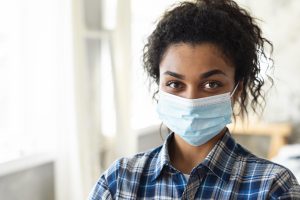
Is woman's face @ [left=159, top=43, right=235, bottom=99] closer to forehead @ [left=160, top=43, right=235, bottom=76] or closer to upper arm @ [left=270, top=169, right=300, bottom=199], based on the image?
forehead @ [left=160, top=43, right=235, bottom=76]

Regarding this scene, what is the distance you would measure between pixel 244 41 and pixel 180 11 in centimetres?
18

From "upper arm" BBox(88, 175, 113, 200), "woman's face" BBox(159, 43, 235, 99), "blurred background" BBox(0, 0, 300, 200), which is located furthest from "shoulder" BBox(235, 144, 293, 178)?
"blurred background" BBox(0, 0, 300, 200)

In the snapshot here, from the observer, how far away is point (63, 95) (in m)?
2.21

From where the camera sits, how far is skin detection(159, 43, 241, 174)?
Answer: 1.02m

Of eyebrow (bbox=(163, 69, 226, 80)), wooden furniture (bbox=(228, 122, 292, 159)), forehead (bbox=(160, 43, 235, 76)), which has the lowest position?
wooden furniture (bbox=(228, 122, 292, 159))

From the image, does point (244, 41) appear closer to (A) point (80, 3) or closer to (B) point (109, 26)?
(A) point (80, 3)

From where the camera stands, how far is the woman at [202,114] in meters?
1.00

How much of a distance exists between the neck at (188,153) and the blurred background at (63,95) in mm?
899

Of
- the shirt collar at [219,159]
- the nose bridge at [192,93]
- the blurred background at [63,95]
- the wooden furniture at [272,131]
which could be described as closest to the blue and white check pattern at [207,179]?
the shirt collar at [219,159]

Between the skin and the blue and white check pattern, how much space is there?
5 centimetres

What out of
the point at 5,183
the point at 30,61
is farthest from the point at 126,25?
the point at 5,183

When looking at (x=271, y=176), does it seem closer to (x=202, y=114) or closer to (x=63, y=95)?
(x=202, y=114)

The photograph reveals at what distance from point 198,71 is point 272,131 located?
8.91 ft

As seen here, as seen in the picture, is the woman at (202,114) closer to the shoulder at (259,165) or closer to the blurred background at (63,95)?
the shoulder at (259,165)
